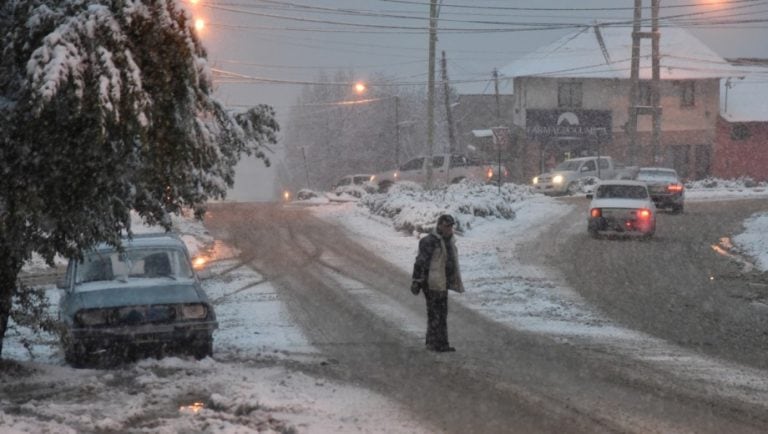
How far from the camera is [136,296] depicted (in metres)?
11.9

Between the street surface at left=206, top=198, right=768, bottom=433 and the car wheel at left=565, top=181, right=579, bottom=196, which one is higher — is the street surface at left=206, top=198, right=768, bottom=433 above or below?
below

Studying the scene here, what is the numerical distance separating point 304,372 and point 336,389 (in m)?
1.24

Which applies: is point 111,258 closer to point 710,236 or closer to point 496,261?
point 496,261

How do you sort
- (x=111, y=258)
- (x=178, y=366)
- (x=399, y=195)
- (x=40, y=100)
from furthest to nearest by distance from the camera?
1. (x=399, y=195)
2. (x=111, y=258)
3. (x=178, y=366)
4. (x=40, y=100)

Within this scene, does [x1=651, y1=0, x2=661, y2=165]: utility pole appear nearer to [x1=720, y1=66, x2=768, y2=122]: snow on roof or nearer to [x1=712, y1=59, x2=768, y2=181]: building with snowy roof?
[x1=712, y1=59, x2=768, y2=181]: building with snowy roof

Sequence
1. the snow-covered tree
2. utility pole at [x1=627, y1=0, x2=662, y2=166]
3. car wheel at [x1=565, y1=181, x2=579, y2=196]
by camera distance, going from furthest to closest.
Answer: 1. car wheel at [x1=565, y1=181, x2=579, y2=196]
2. utility pole at [x1=627, y1=0, x2=662, y2=166]
3. the snow-covered tree

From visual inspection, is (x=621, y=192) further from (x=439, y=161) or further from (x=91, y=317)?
(x=91, y=317)

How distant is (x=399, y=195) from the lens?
3703 cm

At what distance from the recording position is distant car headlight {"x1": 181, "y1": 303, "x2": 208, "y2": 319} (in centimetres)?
1177

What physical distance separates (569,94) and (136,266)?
5623 centimetres

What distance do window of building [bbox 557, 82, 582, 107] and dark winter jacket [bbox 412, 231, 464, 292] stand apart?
179ft

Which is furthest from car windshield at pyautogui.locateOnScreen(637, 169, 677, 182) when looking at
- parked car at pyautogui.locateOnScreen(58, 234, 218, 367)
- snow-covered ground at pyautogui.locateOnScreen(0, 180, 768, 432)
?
parked car at pyautogui.locateOnScreen(58, 234, 218, 367)

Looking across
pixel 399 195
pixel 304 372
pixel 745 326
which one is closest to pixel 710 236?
pixel 399 195

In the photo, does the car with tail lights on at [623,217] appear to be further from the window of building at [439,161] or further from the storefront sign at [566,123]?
the storefront sign at [566,123]
